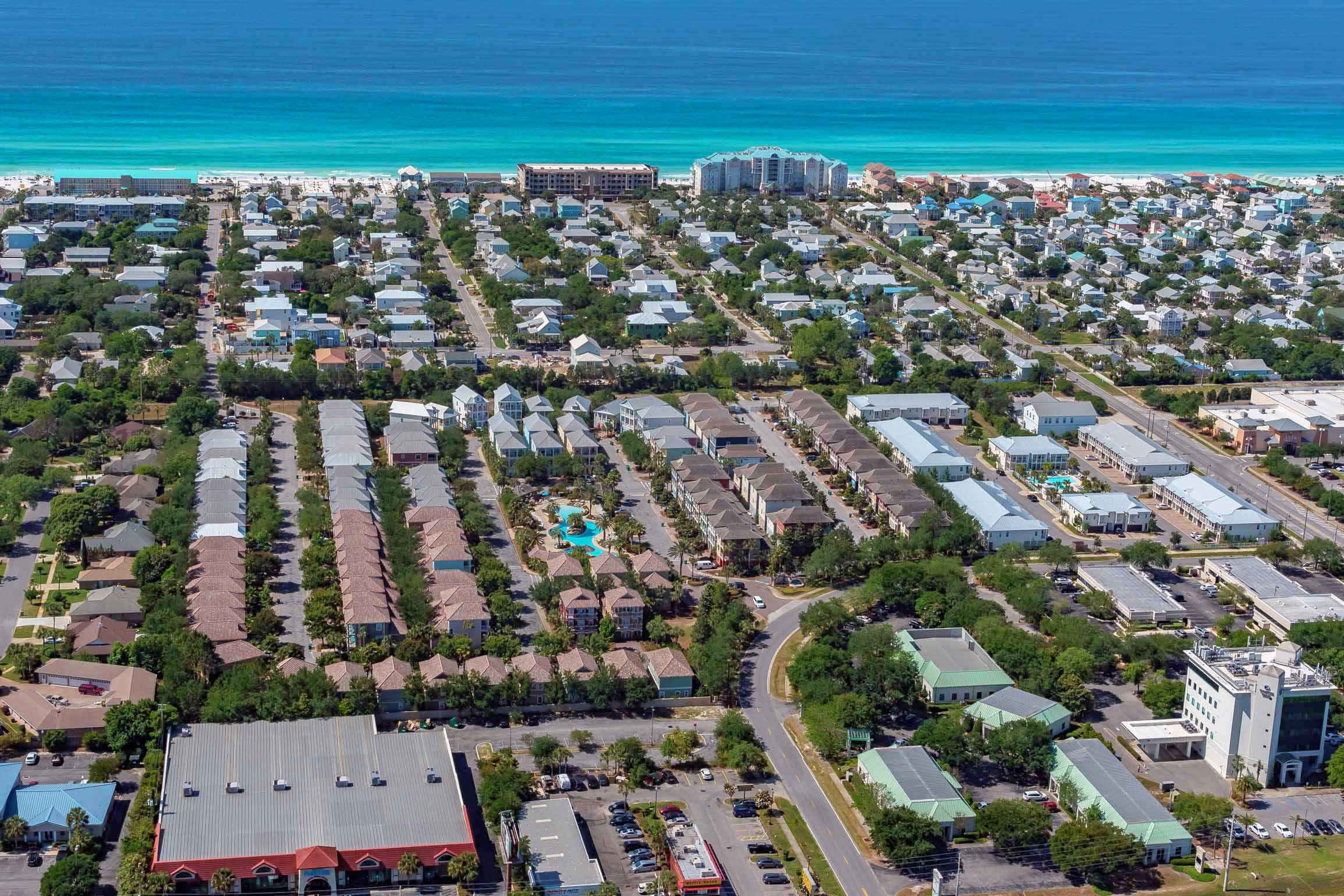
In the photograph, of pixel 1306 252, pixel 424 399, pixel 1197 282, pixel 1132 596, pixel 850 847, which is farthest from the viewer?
pixel 1306 252

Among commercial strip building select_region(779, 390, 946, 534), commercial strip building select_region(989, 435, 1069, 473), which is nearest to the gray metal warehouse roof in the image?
commercial strip building select_region(779, 390, 946, 534)

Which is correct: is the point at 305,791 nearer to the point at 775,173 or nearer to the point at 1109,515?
the point at 1109,515

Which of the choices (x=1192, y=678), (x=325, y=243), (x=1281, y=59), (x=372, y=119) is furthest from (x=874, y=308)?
(x=1281, y=59)

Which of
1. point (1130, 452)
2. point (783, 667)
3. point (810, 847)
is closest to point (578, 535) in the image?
point (783, 667)

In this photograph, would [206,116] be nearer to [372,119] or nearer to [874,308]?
[372,119]

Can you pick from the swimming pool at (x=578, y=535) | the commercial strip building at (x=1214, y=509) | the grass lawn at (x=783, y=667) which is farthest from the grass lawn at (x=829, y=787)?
the commercial strip building at (x=1214, y=509)
